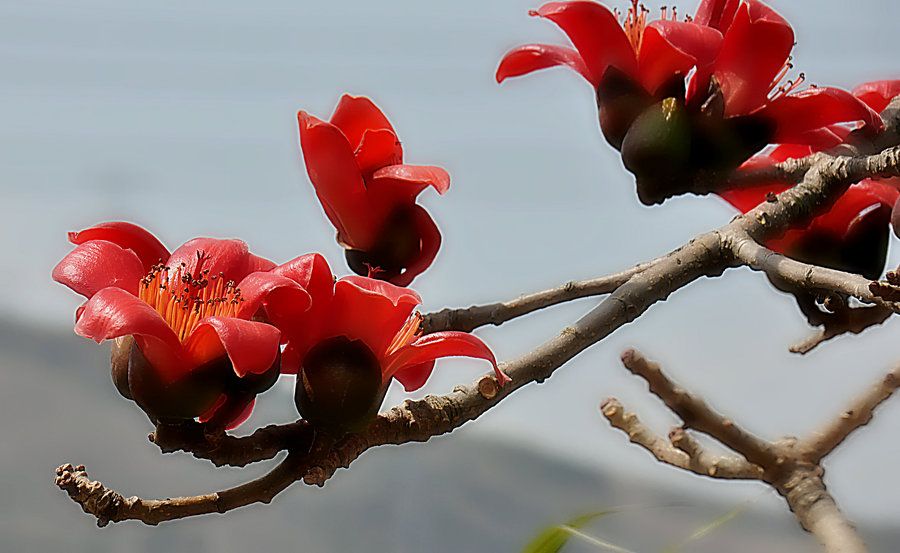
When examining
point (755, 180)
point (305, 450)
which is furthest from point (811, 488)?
point (305, 450)

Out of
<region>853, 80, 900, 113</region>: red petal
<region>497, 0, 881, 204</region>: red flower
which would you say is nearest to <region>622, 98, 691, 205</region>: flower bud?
<region>497, 0, 881, 204</region>: red flower

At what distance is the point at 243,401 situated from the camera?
8.5 inches

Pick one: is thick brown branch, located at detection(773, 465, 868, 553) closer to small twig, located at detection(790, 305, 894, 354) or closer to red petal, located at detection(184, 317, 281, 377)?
small twig, located at detection(790, 305, 894, 354)

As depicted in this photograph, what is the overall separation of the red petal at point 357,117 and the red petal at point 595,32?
0.25ft

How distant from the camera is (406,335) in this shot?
9.6 inches

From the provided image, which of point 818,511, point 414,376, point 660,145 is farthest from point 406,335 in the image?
point 818,511

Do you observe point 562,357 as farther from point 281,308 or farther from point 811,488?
point 811,488

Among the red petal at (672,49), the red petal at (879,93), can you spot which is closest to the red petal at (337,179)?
the red petal at (672,49)

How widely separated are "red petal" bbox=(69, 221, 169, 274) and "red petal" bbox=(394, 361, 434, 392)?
81mm

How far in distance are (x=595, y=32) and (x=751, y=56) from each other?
0.06 m

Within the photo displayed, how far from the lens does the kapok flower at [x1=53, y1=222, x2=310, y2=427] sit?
0.19 meters

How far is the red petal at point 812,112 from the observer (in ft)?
0.97

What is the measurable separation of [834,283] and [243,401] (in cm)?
16

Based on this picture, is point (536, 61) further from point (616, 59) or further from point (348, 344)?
point (348, 344)
